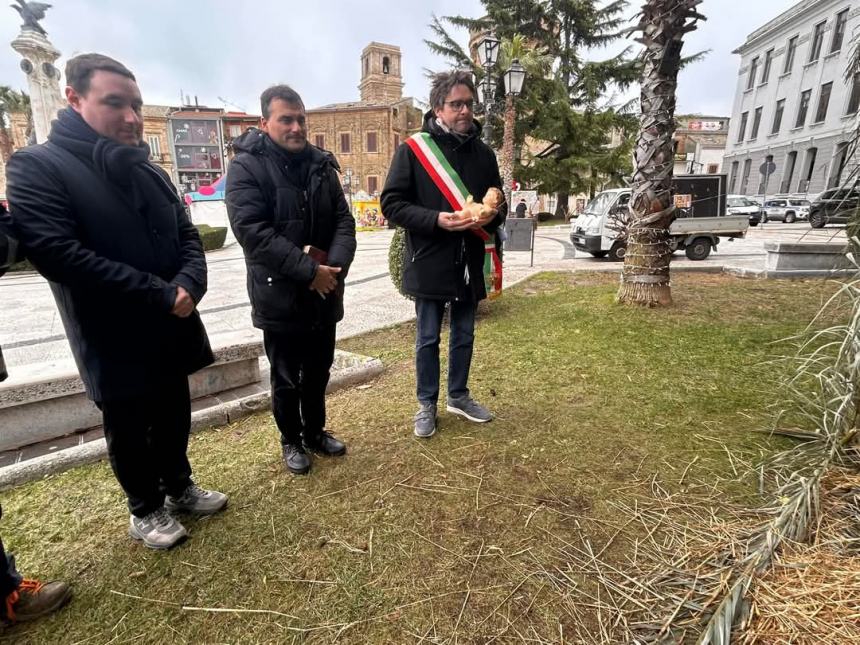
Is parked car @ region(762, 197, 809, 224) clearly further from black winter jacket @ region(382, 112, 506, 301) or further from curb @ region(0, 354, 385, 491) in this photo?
black winter jacket @ region(382, 112, 506, 301)

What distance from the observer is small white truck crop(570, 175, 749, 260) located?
1195cm

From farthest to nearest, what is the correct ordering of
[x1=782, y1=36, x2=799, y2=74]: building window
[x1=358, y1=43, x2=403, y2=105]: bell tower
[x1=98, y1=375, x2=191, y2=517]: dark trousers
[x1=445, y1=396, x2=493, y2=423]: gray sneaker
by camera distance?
[x1=358, y1=43, x2=403, y2=105]: bell tower, [x1=782, y1=36, x2=799, y2=74]: building window, [x1=445, y1=396, x2=493, y2=423]: gray sneaker, [x1=98, y1=375, x2=191, y2=517]: dark trousers

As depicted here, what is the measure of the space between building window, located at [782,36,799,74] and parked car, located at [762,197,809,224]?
45.1 feet

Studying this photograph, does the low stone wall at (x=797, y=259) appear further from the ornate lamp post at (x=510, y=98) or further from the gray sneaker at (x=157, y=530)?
the gray sneaker at (x=157, y=530)

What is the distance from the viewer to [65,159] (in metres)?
1.77

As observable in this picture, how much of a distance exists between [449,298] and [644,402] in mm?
1711

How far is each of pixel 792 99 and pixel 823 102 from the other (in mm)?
2984

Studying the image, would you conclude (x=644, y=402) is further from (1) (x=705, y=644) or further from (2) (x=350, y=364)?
(2) (x=350, y=364)

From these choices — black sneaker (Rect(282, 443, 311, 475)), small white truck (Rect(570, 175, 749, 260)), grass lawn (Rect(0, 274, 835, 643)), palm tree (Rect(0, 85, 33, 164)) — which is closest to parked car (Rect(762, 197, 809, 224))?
small white truck (Rect(570, 175, 749, 260))

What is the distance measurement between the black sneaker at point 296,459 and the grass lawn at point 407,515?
0.06 m

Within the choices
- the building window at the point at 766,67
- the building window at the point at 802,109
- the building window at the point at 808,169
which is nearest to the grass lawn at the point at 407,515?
the building window at the point at 808,169

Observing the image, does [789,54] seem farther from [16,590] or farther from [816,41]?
[16,590]

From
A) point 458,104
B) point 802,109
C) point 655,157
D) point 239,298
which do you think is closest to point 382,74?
point 802,109

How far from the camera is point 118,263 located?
1814 mm
